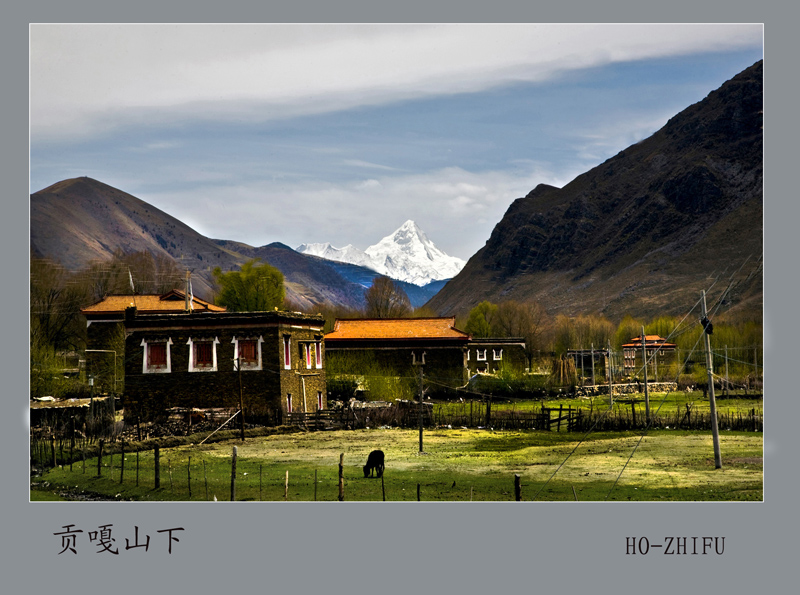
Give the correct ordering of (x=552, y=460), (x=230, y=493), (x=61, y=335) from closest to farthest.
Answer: (x=230, y=493) < (x=552, y=460) < (x=61, y=335)

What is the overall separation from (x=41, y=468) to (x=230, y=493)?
10.8 m

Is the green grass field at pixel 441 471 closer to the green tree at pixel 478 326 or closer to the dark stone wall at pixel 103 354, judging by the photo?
the dark stone wall at pixel 103 354

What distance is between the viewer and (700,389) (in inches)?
3292

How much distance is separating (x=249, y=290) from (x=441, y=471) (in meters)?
59.8

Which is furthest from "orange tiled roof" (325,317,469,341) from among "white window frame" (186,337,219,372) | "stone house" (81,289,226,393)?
"white window frame" (186,337,219,372)

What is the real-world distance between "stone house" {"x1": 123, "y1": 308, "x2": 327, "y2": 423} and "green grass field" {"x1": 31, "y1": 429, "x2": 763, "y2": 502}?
153 inches

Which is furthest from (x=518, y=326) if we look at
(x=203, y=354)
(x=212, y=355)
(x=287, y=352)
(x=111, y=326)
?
(x=203, y=354)

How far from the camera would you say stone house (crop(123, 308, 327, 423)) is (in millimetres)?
46719

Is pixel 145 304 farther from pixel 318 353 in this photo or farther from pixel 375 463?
pixel 375 463

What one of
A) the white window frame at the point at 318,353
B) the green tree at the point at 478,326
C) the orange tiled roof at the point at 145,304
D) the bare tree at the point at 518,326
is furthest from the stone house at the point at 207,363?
the bare tree at the point at 518,326

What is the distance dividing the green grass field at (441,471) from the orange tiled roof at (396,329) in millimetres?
27083

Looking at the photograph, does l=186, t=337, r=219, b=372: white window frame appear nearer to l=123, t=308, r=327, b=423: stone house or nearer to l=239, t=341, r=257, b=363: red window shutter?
l=123, t=308, r=327, b=423: stone house
